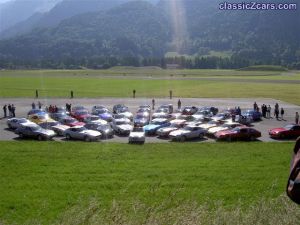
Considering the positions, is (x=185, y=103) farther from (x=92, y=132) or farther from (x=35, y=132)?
(x=35, y=132)

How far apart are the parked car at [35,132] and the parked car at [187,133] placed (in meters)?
10.1

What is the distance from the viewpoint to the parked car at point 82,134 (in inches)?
1293

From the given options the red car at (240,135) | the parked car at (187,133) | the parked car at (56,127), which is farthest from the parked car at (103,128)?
the red car at (240,135)

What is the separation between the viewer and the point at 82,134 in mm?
33062

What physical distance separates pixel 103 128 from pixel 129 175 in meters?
14.9

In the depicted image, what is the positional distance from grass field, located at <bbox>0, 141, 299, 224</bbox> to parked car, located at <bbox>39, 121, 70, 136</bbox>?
18.3ft

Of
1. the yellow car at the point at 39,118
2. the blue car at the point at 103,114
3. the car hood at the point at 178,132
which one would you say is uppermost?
the yellow car at the point at 39,118

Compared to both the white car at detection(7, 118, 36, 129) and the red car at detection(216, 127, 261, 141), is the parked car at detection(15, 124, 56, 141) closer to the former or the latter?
the white car at detection(7, 118, 36, 129)

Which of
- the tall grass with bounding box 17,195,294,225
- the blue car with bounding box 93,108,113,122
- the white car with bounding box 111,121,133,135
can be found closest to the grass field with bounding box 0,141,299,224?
the tall grass with bounding box 17,195,294,225

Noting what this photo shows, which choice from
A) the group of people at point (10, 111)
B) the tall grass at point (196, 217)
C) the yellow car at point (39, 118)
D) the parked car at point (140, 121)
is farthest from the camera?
the group of people at point (10, 111)

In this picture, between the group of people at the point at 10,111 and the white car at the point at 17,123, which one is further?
the group of people at the point at 10,111

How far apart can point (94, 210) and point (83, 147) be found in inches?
852

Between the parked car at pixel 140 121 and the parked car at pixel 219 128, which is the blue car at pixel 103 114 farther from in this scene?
the parked car at pixel 219 128

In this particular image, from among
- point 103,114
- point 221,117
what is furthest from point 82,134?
point 221,117
